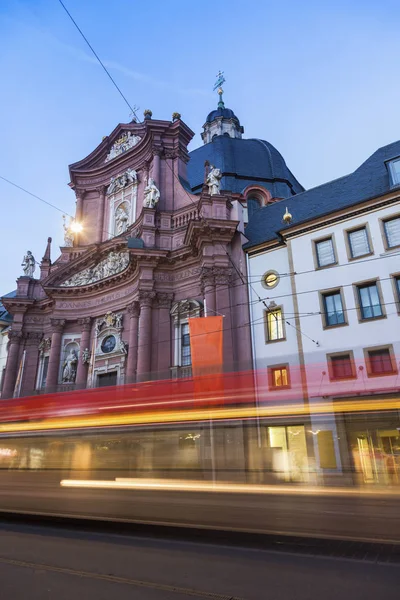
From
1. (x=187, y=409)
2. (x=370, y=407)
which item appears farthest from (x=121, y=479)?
(x=370, y=407)

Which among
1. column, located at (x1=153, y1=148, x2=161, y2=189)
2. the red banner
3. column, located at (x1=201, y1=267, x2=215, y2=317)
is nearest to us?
the red banner

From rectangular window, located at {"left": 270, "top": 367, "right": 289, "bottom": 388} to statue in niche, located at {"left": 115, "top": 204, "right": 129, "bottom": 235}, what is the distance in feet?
76.6

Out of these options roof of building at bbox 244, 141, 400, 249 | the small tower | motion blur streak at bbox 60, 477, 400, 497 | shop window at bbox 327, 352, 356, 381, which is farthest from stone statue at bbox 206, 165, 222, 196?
the small tower

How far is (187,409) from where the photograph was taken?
8.05 m

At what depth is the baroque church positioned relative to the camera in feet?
75.3

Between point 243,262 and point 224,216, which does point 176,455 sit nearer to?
point 243,262

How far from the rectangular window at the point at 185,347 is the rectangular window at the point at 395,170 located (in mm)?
13099

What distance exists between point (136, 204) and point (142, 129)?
656 centimetres

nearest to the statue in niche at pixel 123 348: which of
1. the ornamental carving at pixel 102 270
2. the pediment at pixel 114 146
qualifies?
the ornamental carving at pixel 102 270

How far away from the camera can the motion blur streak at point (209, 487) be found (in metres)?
6.43

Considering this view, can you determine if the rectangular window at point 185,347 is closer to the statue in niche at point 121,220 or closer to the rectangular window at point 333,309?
the rectangular window at point 333,309

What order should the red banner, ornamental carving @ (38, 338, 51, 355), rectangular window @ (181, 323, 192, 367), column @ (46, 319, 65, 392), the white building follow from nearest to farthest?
the white building
the red banner
rectangular window @ (181, 323, 192, 367)
column @ (46, 319, 65, 392)
ornamental carving @ (38, 338, 51, 355)

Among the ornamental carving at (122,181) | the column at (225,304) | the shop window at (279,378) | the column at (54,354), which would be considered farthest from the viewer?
the ornamental carving at (122,181)

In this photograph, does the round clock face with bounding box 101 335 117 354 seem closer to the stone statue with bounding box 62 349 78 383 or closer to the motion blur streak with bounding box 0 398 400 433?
the stone statue with bounding box 62 349 78 383
